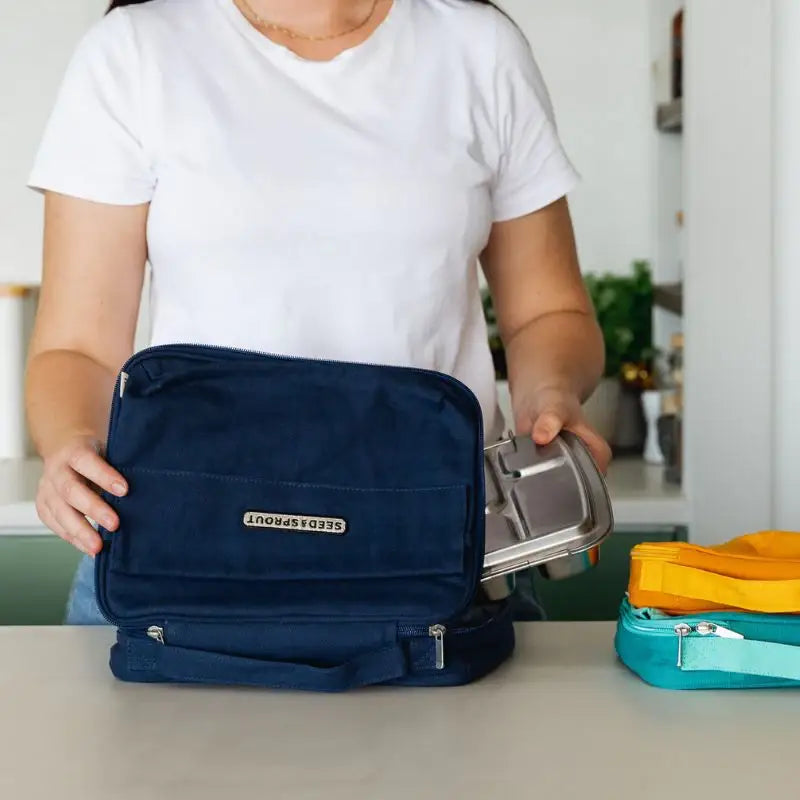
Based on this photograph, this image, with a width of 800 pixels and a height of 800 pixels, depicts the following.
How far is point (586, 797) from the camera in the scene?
75cm

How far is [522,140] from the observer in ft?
4.21

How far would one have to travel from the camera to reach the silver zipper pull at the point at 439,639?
936mm

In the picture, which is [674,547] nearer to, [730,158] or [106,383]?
[106,383]

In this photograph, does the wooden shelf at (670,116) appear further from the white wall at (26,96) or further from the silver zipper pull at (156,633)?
the silver zipper pull at (156,633)

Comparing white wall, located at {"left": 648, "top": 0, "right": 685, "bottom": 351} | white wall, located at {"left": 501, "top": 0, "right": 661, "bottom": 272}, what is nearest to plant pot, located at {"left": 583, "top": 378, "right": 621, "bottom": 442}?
white wall, located at {"left": 648, "top": 0, "right": 685, "bottom": 351}

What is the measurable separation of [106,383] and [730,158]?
1325 millimetres

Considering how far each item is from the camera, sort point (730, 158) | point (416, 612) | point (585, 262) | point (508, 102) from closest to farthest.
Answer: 1. point (416, 612)
2. point (508, 102)
3. point (730, 158)
4. point (585, 262)

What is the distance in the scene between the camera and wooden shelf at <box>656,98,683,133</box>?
2505 mm

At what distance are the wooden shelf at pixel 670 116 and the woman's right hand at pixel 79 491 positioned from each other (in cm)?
178

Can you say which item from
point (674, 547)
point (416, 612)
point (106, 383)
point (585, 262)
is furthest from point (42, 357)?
point (585, 262)

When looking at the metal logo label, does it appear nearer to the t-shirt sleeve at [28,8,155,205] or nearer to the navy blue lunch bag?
the navy blue lunch bag

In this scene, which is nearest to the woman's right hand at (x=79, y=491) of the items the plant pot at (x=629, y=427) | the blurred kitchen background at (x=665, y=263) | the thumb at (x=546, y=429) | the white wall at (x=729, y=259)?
the thumb at (x=546, y=429)

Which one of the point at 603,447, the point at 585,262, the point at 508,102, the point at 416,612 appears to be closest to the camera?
the point at 416,612

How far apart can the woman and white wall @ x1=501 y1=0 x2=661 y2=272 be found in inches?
69.5
